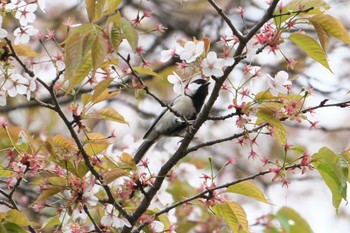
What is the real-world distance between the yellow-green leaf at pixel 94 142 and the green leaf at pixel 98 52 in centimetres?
44

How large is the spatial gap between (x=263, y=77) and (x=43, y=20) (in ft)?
12.5

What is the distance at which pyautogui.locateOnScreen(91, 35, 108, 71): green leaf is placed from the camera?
171cm

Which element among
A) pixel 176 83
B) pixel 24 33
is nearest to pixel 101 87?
pixel 176 83

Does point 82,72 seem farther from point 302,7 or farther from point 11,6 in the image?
point 302,7

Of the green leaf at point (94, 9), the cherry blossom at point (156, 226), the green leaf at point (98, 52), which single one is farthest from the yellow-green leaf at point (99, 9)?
the cherry blossom at point (156, 226)

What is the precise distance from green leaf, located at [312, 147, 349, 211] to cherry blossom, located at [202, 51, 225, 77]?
1.33 ft

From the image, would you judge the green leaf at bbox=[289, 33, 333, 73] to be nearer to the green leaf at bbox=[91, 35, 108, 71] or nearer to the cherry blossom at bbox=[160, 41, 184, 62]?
the cherry blossom at bbox=[160, 41, 184, 62]

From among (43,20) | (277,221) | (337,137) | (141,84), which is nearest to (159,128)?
(277,221)

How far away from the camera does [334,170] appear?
1.92 metres

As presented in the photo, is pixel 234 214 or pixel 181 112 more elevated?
pixel 181 112

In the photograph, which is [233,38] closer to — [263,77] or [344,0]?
[263,77]

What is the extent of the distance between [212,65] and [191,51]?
0.09 metres

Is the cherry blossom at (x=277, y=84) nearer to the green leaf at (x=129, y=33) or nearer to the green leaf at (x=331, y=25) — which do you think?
the green leaf at (x=331, y=25)

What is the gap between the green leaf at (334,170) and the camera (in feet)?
6.23
